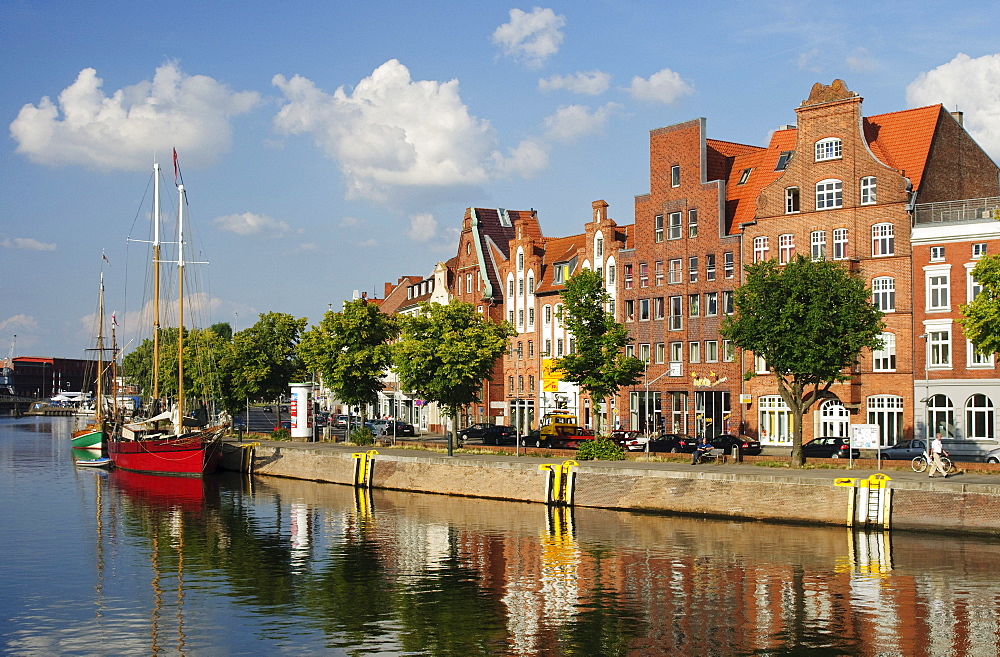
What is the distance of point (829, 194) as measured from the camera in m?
75.1

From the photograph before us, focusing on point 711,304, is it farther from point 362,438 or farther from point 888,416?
point 362,438

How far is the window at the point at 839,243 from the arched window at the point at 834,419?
9705 millimetres

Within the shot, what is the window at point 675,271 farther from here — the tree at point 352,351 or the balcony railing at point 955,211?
the tree at point 352,351

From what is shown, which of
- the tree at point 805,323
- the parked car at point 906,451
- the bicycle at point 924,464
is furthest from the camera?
the parked car at point 906,451

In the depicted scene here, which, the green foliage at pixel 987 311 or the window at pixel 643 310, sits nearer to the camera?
the green foliage at pixel 987 311

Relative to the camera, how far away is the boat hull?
3059 inches

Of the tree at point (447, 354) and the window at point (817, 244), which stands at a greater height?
the window at point (817, 244)

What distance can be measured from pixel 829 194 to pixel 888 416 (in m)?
15.5

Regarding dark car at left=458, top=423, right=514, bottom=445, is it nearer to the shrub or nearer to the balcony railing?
the shrub

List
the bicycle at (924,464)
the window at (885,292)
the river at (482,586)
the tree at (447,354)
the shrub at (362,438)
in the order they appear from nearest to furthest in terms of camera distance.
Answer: the river at (482,586) → the bicycle at (924,464) → the window at (885,292) → the tree at (447,354) → the shrub at (362,438)

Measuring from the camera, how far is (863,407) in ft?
239

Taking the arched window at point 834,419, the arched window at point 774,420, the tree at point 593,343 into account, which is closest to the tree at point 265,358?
the tree at point 593,343

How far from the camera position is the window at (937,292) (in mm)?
69188

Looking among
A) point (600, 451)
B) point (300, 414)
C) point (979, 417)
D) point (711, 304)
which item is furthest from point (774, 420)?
point (300, 414)
